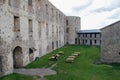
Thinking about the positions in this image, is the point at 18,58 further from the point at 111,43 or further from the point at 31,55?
Answer: the point at 111,43

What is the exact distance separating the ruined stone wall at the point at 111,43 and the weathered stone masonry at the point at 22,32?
1009cm

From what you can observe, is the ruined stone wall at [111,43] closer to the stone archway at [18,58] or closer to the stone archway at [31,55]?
the stone archway at [31,55]

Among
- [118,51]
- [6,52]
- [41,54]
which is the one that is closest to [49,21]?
[41,54]

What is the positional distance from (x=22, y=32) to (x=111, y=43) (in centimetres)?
1172

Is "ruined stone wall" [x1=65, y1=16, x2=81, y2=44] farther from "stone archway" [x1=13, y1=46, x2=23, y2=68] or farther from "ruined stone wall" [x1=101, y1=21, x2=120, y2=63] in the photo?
"stone archway" [x1=13, y1=46, x2=23, y2=68]

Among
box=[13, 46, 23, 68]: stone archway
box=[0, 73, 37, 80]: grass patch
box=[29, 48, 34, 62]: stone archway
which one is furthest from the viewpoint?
box=[29, 48, 34, 62]: stone archway

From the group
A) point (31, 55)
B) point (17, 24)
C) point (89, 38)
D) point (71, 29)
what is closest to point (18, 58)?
point (31, 55)

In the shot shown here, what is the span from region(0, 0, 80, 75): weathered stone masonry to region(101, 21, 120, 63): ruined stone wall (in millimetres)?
10095

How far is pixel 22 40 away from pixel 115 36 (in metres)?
12.1

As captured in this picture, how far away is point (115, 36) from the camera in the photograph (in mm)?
23484

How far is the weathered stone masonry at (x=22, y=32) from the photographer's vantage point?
58.4 feet

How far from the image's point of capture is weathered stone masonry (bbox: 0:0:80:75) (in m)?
17.8

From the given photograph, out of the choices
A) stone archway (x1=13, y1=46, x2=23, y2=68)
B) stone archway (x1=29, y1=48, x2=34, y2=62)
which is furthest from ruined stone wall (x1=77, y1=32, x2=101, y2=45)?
stone archway (x1=13, y1=46, x2=23, y2=68)

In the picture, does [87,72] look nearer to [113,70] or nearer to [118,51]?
[113,70]
